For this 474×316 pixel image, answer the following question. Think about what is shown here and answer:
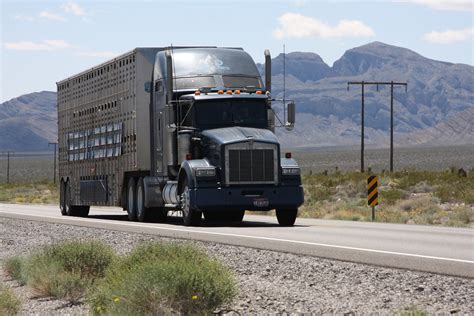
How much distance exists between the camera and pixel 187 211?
2527 centimetres

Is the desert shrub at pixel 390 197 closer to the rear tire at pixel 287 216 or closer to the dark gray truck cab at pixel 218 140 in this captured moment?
the rear tire at pixel 287 216

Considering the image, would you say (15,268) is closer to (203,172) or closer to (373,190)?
(203,172)

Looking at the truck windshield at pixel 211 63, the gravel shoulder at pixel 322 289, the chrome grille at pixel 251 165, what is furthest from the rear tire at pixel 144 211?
the gravel shoulder at pixel 322 289

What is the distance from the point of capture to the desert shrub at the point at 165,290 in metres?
10.6

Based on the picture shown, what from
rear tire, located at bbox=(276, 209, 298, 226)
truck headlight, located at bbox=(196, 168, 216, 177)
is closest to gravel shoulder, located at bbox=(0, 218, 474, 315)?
truck headlight, located at bbox=(196, 168, 216, 177)

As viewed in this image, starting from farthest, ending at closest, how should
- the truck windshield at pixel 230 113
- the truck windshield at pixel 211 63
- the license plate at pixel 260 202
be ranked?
the truck windshield at pixel 211 63 < the truck windshield at pixel 230 113 < the license plate at pixel 260 202

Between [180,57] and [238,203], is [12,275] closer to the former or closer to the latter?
[238,203]

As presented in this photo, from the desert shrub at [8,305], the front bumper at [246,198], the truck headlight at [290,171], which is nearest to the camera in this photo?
the desert shrub at [8,305]

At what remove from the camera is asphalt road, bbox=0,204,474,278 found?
1554 cm

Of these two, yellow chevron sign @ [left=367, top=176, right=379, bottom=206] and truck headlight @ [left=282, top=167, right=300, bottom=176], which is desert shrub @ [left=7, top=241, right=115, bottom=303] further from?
yellow chevron sign @ [left=367, top=176, right=379, bottom=206]

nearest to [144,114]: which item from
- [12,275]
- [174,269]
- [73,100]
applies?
[73,100]

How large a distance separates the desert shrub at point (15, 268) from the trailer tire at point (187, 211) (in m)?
8.10

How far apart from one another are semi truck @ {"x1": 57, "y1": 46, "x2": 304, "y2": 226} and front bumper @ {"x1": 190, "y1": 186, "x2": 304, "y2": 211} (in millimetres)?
24

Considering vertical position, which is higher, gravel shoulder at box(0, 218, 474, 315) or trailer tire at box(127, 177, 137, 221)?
trailer tire at box(127, 177, 137, 221)
